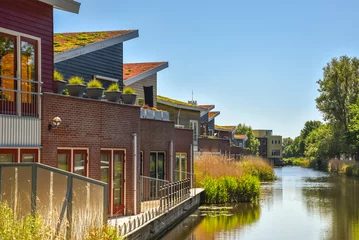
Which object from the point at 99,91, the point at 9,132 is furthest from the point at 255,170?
the point at 9,132

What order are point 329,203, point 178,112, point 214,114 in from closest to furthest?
point 329,203, point 178,112, point 214,114

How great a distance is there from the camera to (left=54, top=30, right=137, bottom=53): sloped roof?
73.2 ft

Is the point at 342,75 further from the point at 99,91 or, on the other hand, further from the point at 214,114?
the point at 99,91

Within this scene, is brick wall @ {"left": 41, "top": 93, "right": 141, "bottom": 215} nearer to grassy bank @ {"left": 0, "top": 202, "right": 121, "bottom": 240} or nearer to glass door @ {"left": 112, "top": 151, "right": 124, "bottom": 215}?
Result: glass door @ {"left": 112, "top": 151, "right": 124, "bottom": 215}

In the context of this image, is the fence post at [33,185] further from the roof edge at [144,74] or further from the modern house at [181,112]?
the modern house at [181,112]

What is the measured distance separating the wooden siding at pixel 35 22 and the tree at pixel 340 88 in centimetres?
6110

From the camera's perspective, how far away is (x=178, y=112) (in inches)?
1652

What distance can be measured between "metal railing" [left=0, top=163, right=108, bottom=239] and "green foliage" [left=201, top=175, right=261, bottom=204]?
64.2 ft

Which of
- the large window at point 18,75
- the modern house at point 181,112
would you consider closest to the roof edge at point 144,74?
the modern house at point 181,112

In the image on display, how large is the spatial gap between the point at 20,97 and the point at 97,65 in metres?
9.51

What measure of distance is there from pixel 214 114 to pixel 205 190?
31826mm

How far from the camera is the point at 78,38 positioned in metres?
24.5

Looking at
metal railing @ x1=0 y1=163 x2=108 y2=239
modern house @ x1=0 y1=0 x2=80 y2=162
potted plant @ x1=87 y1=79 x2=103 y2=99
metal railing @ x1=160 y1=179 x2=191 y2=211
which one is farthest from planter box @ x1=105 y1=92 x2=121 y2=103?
metal railing @ x1=0 y1=163 x2=108 y2=239

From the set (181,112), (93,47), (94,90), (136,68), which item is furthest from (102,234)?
(181,112)
